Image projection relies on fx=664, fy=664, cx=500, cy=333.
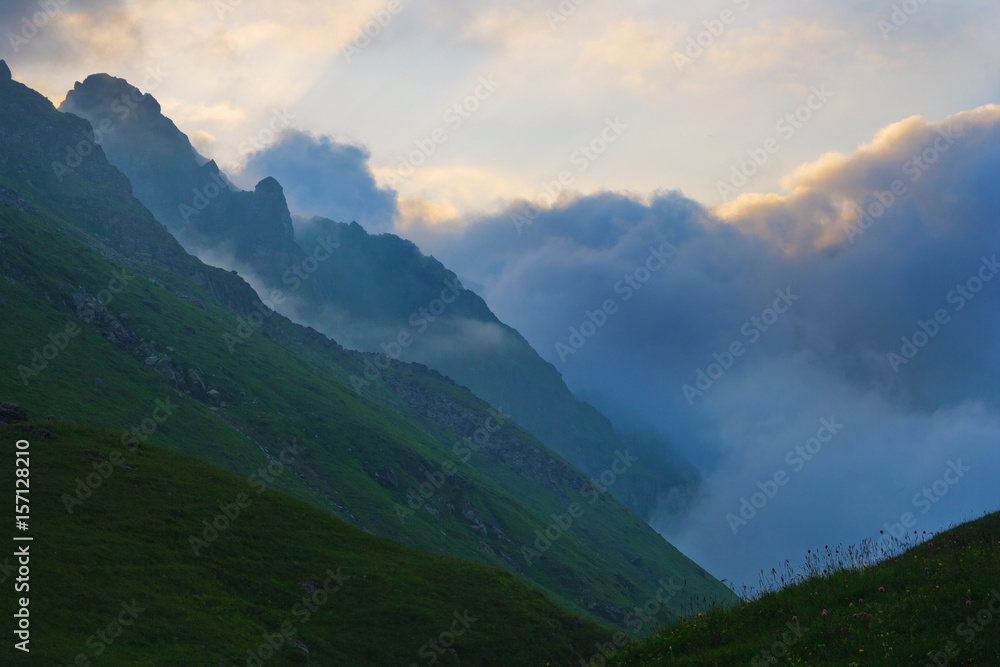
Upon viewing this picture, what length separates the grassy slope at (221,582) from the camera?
150 ft

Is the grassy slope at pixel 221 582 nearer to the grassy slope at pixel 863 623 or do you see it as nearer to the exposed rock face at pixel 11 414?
the exposed rock face at pixel 11 414

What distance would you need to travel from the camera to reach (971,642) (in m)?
16.4

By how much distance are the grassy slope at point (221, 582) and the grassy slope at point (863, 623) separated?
1432 inches

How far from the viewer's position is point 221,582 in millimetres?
57938

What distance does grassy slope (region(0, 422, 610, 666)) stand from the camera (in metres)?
45.6

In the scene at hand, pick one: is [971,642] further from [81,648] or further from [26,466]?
[26,466]

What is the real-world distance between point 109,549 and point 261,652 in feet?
52.9

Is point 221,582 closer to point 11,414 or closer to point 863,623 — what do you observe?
point 11,414

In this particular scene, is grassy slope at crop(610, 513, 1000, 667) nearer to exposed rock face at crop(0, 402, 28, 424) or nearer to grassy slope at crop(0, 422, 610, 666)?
grassy slope at crop(0, 422, 610, 666)

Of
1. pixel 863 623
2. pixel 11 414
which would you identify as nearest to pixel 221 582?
pixel 11 414

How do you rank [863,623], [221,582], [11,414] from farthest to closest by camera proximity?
[11,414] → [221,582] → [863,623]

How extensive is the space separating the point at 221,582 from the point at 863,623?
54.4m

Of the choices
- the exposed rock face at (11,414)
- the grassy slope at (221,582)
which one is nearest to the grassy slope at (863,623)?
the grassy slope at (221,582)

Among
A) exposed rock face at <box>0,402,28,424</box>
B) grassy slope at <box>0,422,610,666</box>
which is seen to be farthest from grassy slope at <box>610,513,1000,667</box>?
exposed rock face at <box>0,402,28,424</box>
